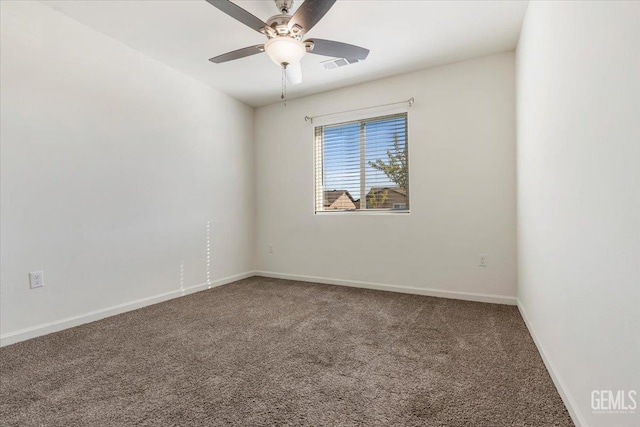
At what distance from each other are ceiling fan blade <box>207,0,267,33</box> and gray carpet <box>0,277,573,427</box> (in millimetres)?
1993

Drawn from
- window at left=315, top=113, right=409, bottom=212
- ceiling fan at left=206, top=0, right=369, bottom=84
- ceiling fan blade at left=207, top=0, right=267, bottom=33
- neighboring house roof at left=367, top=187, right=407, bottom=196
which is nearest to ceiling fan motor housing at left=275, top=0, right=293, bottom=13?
ceiling fan at left=206, top=0, right=369, bottom=84

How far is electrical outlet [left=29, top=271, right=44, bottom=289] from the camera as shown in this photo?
214 centimetres

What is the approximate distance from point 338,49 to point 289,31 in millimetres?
389

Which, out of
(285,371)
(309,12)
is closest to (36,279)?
(285,371)

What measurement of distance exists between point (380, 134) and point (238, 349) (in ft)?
8.89

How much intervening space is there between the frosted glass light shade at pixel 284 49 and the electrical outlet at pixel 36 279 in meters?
2.29

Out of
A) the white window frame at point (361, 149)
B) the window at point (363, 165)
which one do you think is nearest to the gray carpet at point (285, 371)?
the white window frame at point (361, 149)

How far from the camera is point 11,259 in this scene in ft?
6.75

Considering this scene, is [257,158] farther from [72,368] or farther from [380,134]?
[72,368]

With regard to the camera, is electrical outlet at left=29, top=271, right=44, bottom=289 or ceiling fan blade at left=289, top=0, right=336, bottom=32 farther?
electrical outlet at left=29, top=271, right=44, bottom=289

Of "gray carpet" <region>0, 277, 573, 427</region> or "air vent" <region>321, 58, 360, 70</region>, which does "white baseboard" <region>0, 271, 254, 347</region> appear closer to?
"gray carpet" <region>0, 277, 573, 427</region>

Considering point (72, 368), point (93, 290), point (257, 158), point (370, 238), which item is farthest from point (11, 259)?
point (370, 238)

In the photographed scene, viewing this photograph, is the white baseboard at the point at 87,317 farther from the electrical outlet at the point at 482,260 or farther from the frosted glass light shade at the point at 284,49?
the electrical outlet at the point at 482,260

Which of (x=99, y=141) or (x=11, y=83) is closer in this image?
(x=11, y=83)
